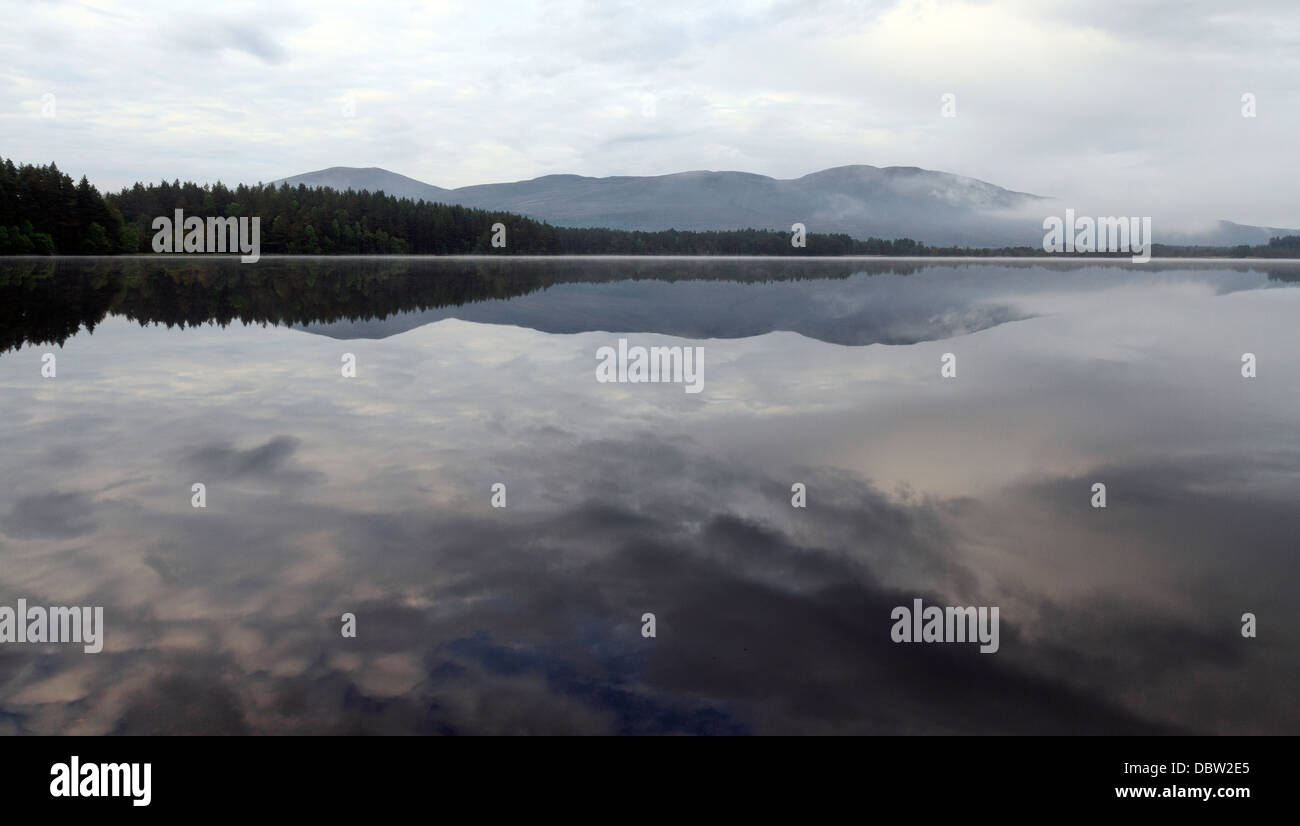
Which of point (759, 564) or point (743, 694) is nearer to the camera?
point (743, 694)

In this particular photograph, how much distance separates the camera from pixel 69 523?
12.2 m

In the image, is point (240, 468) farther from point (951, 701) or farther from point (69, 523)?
point (951, 701)

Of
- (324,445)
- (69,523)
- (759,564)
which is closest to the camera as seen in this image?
(759,564)

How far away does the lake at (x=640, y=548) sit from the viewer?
757 centimetres

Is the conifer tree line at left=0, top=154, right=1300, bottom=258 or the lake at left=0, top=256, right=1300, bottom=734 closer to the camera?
the lake at left=0, top=256, right=1300, bottom=734

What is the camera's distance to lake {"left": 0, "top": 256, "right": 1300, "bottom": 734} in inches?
298

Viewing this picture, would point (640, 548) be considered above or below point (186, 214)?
below

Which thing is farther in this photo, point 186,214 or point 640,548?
point 186,214

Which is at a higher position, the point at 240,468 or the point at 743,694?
the point at 240,468

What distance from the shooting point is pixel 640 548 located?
11.4 metres

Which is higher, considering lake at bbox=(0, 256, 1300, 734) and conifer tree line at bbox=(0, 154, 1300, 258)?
conifer tree line at bbox=(0, 154, 1300, 258)
